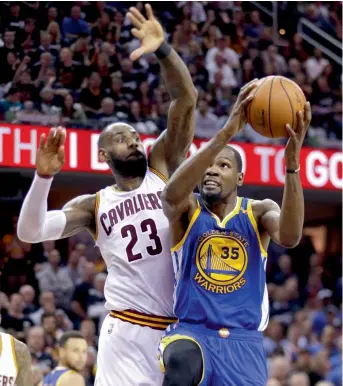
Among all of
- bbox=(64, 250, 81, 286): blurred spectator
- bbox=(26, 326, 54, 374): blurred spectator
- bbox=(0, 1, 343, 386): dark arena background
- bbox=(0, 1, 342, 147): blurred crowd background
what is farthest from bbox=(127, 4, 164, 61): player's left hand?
bbox=(64, 250, 81, 286): blurred spectator

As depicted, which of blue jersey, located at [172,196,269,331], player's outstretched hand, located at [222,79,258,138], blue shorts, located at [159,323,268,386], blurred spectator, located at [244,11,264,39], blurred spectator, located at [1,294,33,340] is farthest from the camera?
blurred spectator, located at [244,11,264,39]

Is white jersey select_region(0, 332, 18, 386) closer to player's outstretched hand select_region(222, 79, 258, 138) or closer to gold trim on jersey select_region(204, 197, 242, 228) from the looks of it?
gold trim on jersey select_region(204, 197, 242, 228)

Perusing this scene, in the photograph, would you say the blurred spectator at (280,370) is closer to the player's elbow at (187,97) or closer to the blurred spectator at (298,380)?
the blurred spectator at (298,380)

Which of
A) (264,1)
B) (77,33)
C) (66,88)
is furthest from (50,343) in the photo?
(264,1)

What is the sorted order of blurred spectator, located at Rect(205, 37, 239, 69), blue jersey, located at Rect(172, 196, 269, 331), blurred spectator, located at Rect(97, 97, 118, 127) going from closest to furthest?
blue jersey, located at Rect(172, 196, 269, 331) < blurred spectator, located at Rect(97, 97, 118, 127) < blurred spectator, located at Rect(205, 37, 239, 69)

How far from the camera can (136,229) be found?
205 inches

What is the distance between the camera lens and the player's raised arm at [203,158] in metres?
4.45

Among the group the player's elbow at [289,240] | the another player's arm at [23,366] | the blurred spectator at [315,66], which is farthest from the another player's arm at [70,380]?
the blurred spectator at [315,66]

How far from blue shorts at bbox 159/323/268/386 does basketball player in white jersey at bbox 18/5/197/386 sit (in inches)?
17.6

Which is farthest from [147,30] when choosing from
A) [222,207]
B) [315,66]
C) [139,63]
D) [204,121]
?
[315,66]

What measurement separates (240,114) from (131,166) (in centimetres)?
106

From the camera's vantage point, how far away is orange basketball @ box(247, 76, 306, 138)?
447 cm

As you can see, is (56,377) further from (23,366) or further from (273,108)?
(273,108)

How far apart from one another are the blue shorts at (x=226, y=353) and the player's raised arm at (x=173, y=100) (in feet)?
3.80
